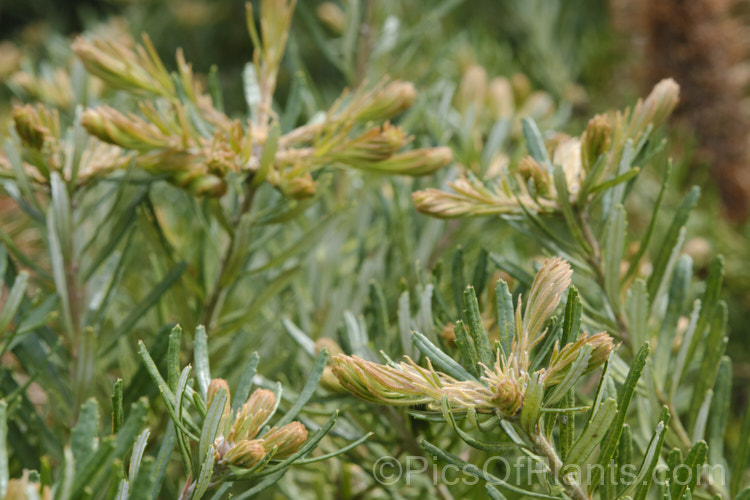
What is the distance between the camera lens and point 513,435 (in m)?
0.28

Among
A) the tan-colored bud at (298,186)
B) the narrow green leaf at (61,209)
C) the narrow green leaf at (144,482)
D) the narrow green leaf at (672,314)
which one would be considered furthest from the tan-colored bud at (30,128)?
the narrow green leaf at (672,314)

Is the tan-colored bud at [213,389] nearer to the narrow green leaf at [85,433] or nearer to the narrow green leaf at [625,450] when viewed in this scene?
the narrow green leaf at [85,433]

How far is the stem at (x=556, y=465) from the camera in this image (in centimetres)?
27

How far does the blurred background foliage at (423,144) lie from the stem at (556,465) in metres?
0.09

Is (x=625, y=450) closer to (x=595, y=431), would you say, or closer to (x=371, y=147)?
→ (x=595, y=431)

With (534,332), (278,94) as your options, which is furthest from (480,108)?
(278,94)

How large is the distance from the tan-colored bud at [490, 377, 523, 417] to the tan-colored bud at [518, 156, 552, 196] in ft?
0.41

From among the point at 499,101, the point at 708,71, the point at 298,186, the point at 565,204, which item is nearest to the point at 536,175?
the point at 565,204

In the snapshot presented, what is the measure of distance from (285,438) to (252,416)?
0.02 meters

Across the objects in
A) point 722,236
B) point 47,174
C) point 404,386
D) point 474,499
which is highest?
point 47,174

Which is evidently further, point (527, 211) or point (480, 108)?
point (480, 108)

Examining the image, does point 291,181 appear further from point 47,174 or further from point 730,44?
point 730,44

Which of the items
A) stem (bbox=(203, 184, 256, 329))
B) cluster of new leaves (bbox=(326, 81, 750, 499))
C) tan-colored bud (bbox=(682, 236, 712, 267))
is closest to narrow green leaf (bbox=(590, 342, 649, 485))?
cluster of new leaves (bbox=(326, 81, 750, 499))

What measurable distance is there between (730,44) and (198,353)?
2.63 ft
